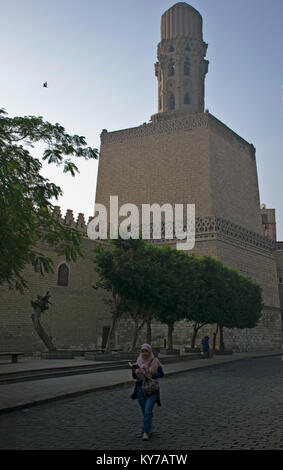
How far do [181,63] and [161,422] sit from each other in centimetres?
3877

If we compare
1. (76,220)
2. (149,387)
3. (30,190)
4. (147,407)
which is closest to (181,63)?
(76,220)

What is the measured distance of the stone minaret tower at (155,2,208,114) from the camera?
41125 millimetres

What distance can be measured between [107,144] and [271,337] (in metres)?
20.2

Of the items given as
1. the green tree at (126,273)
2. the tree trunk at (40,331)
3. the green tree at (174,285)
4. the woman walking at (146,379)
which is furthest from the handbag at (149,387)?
the green tree at (174,285)

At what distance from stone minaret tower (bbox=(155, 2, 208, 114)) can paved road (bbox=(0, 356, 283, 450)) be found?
33634mm

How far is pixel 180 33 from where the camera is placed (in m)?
42.3

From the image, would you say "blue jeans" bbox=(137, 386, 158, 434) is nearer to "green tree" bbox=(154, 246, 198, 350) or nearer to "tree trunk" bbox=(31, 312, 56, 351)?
"tree trunk" bbox=(31, 312, 56, 351)

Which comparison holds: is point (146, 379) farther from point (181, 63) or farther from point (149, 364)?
point (181, 63)

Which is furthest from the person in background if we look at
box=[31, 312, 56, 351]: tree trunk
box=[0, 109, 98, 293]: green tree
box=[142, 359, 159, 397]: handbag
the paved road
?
box=[142, 359, 159, 397]: handbag

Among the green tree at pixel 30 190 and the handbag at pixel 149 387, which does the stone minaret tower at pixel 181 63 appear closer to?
the green tree at pixel 30 190

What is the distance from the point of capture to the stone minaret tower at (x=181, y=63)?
4112cm

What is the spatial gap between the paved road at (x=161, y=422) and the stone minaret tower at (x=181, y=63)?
1324 inches
